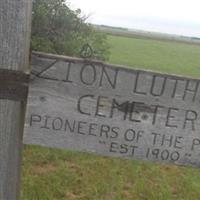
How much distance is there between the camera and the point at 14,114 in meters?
1.87

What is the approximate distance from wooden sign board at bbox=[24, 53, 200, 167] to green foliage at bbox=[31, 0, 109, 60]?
5.01 meters

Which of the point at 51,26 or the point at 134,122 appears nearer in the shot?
the point at 134,122

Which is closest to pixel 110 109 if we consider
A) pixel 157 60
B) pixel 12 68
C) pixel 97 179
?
pixel 12 68

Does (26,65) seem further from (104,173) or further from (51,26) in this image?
(51,26)

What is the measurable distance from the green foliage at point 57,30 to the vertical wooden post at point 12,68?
5.09 metres

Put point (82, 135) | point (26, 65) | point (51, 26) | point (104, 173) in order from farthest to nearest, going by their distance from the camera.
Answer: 1. point (51, 26)
2. point (104, 173)
3. point (82, 135)
4. point (26, 65)

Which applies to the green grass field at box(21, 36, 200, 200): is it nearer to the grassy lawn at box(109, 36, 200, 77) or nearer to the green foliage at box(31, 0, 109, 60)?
the green foliage at box(31, 0, 109, 60)

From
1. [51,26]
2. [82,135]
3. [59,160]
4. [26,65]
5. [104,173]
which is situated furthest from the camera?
[51,26]

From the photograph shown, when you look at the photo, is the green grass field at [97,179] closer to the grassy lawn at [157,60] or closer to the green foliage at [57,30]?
the green foliage at [57,30]

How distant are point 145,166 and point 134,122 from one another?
143 inches

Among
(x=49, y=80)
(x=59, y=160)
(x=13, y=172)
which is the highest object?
(x=49, y=80)

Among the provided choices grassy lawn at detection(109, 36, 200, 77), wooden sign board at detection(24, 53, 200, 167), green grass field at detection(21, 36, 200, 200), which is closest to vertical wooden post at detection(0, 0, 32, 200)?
wooden sign board at detection(24, 53, 200, 167)

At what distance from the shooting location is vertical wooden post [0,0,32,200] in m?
1.76

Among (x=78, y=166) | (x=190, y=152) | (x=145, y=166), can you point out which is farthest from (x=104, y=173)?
Result: (x=190, y=152)
